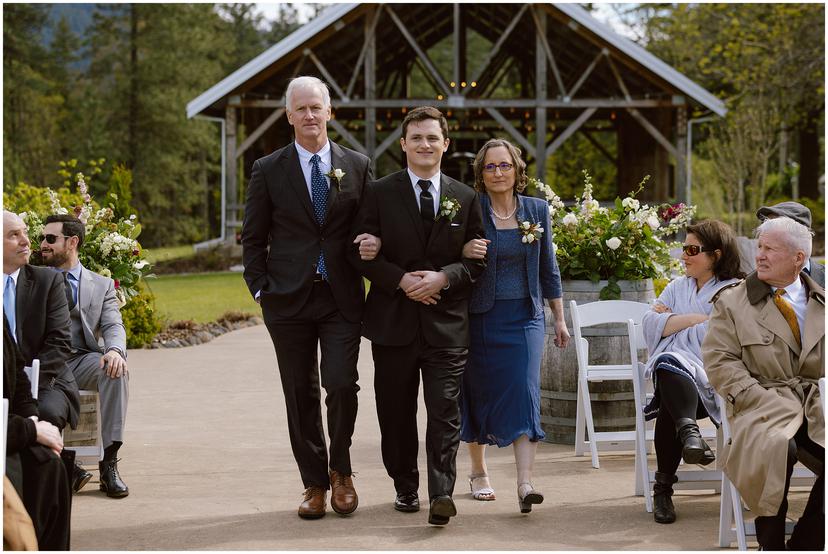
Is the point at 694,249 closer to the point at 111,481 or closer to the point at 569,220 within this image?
the point at 569,220

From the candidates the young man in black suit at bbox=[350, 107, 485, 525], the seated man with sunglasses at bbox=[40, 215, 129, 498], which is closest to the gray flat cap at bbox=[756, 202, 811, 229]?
the young man in black suit at bbox=[350, 107, 485, 525]

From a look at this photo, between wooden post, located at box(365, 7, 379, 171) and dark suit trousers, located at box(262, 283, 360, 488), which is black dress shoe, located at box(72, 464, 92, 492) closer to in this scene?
dark suit trousers, located at box(262, 283, 360, 488)

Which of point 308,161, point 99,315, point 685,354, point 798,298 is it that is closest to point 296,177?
point 308,161

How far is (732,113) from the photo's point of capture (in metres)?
27.3

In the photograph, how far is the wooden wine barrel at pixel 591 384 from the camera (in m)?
7.27

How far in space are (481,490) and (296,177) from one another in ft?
6.11

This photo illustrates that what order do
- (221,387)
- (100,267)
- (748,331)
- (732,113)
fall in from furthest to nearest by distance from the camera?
(732,113) → (221,387) → (100,267) → (748,331)

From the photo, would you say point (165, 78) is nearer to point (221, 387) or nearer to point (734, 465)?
point (221, 387)

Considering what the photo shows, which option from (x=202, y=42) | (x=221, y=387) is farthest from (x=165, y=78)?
(x=221, y=387)

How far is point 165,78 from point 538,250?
35707 mm

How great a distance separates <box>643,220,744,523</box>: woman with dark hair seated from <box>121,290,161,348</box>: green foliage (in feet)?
23.9

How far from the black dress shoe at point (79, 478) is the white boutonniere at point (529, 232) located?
2.65 m

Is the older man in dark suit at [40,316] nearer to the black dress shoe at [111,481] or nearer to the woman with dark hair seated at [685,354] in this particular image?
the black dress shoe at [111,481]

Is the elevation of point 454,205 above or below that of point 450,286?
above
